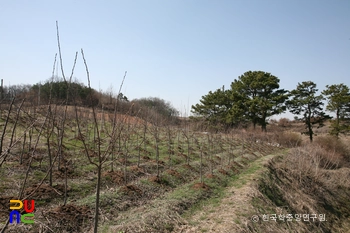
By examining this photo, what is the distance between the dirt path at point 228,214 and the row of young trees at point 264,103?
15077mm

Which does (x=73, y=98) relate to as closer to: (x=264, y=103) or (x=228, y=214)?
(x=228, y=214)

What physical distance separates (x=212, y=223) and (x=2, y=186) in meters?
4.34

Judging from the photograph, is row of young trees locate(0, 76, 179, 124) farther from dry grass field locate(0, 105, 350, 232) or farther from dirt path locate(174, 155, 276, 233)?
dirt path locate(174, 155, 276, 233)

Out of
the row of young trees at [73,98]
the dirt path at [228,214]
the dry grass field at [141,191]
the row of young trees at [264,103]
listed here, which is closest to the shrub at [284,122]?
the row of young trees at [264,103]

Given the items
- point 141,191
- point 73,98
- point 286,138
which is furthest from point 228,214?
point 286,138

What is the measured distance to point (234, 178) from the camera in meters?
8.41

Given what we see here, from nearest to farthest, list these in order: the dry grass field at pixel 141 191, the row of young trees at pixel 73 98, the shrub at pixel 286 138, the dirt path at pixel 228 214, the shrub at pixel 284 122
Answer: the row of young trees at pixel 73 98 → the dry grass field at pixel 141 191 → the dirt path at pixel 228 214 → the shrub at pixel 286 138 → the shrub at pixel 284 122

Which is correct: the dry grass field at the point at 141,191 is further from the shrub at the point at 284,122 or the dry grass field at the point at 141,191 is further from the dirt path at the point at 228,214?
the shrub at the point at 284,122

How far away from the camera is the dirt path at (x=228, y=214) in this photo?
4.40 m

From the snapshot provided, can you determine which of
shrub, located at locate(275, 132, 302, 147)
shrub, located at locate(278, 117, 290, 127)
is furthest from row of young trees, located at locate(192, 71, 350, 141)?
shrub, located at locate(278, 117, 290, 127)

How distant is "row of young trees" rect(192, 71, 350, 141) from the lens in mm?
23156

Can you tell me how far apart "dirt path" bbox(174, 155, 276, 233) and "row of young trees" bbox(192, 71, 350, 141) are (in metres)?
15.1

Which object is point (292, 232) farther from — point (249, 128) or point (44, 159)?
point (249, 128)

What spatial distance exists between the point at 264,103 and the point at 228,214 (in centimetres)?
2134
